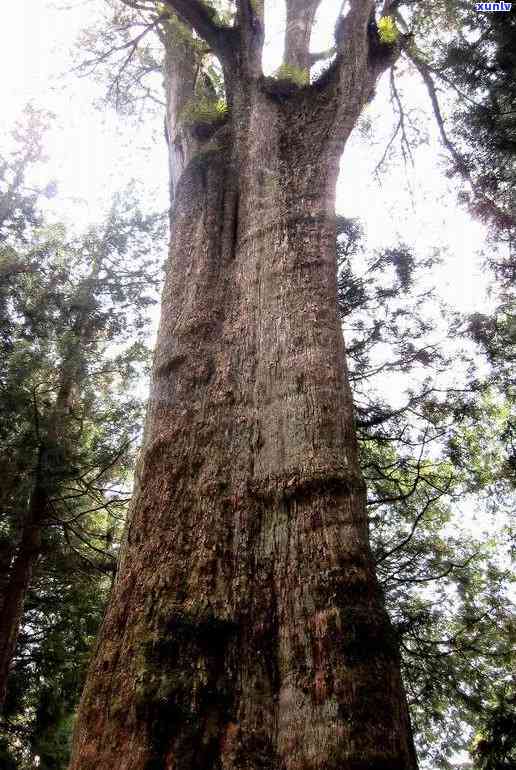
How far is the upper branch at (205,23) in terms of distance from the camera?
4102 mm

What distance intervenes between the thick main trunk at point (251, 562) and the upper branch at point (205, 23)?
2.37 m

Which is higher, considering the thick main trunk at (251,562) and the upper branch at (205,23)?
the upper branch at (205,23)

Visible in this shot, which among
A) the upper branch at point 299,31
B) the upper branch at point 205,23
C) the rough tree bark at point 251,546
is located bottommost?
the rough tree bark at point 251,546

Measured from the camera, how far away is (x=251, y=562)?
1691 mm

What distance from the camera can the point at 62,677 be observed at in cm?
631

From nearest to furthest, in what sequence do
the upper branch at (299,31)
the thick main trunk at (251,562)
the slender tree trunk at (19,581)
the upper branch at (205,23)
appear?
1. the thick main trunk at (251,562)
2. the upper branch at (205,23)
3. the upper branch at (299,31)
4. the slender tree trunk at (19,581)

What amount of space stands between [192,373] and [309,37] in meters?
4.36

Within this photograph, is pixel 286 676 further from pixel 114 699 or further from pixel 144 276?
pixel 144 276

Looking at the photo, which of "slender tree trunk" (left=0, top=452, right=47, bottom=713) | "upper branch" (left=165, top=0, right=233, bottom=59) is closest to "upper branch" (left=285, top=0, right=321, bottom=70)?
"upper branch" (left=165, top=0, right=233, bottom=59)

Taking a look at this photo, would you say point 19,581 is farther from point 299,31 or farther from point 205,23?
point 299,31

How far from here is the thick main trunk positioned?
4.41 ft

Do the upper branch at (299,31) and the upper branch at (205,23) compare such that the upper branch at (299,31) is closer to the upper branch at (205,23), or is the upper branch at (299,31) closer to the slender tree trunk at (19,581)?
the upper branch at (205,23)

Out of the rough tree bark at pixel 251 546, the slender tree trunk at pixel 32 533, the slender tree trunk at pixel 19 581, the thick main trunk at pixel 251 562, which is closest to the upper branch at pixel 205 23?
the rough tree bark at pixel 251 546

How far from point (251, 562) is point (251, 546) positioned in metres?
0.06
